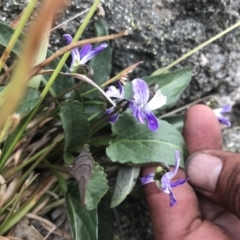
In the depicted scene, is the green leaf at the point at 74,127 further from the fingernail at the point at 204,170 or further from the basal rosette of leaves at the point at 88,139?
the fingernail at the point at 204,170

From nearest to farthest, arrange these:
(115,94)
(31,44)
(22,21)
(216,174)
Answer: (31,44), (22,21), (115,94), (216,174)

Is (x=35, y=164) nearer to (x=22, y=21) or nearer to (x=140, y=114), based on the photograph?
(x=140, y=114)

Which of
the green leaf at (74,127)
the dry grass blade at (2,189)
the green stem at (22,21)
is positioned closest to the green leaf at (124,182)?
the green leaf at (74,127)

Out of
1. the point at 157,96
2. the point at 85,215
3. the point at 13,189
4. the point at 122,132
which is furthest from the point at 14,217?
the point at 157,96

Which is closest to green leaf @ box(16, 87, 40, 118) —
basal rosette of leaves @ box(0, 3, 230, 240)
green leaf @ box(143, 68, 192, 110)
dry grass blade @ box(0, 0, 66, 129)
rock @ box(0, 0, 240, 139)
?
basal rosette of leaves @ box(0, 3, 230, 240)

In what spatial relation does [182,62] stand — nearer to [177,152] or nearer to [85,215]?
[177,152]

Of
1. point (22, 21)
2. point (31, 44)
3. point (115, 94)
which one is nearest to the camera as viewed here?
point (31, 44)

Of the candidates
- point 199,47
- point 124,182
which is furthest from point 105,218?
point 199,47
